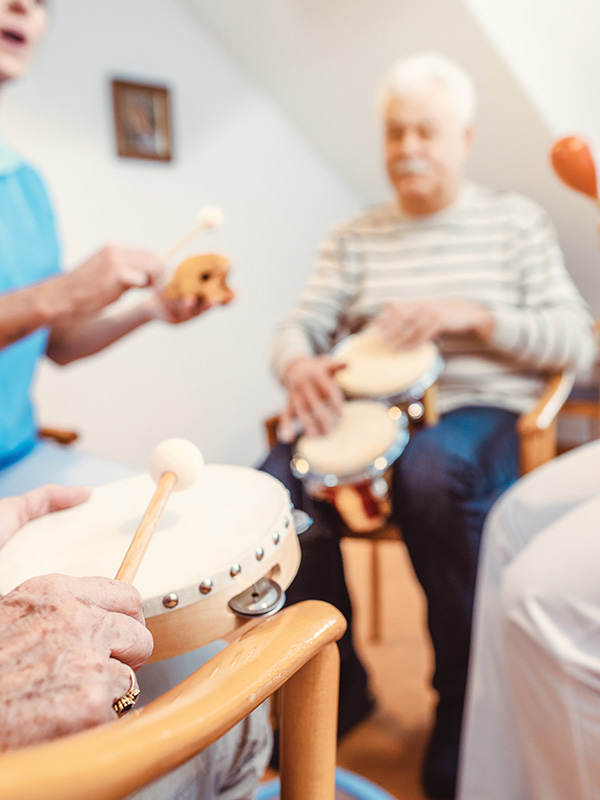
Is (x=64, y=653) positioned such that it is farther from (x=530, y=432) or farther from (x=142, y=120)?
(x=142, y=120)

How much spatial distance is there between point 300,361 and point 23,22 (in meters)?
0.72

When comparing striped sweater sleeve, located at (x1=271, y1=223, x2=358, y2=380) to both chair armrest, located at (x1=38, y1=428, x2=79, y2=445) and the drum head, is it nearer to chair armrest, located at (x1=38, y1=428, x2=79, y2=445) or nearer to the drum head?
chair armrest, located at (x1=38, y1=428, x2=79, y2=445)

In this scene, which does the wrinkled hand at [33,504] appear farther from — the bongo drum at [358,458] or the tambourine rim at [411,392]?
the tambourine rim at [411,392]

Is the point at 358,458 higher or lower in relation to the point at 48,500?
lower

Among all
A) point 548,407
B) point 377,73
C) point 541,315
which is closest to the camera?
point 548,407

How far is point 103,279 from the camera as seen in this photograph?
71 centimetres

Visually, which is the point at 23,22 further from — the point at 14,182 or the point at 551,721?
the point at 551,721

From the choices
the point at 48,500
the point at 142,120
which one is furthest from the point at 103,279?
the point at 142,120

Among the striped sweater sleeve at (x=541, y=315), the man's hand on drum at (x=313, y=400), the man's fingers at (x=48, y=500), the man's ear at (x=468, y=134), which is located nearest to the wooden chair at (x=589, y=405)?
the striped sweater sleeve at (x=541, y=315)

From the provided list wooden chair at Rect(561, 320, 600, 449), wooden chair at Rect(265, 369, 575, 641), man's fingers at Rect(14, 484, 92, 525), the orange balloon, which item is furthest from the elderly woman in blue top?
wooden chair at Rect(561, 320, 600, 449)

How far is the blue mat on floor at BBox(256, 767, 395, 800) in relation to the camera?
67 cm

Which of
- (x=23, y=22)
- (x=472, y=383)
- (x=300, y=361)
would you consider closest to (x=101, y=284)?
(x=23, y=22)

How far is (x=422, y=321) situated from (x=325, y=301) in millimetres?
389

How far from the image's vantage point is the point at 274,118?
2.45 m
